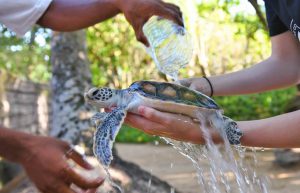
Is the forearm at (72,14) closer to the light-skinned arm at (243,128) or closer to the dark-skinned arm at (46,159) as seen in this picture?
the light-skinned arm at (243,128)

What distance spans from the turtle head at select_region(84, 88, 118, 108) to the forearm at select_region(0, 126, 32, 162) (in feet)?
1.70

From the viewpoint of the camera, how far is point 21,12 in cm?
204

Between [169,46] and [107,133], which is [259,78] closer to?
[169,46]

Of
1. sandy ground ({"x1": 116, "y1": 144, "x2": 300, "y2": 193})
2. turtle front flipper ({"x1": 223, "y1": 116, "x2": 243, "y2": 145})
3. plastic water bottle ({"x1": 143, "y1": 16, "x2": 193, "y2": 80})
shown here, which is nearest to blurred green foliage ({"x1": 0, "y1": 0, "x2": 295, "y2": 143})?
sandy ground ({"x1": 116, "y1": 144, "x2": 300, "y2": 193})

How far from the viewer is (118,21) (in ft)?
38.3

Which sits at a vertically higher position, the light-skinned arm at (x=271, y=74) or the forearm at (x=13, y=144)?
the forearm at (x=13, y=144)

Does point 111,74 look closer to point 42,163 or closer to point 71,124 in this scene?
point 71,124

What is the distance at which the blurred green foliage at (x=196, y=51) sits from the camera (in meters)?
8.34

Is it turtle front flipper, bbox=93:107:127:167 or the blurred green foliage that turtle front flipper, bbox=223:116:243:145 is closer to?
turtle front flipper, bbox=93:107:127:167

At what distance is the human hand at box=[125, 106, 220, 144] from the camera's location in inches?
57.6

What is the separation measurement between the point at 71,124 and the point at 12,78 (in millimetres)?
6302

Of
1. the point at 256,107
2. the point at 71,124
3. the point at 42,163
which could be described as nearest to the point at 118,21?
the point at 256,107

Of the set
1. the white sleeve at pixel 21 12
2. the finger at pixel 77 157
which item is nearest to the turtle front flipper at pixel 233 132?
the finger at pixel 77 157

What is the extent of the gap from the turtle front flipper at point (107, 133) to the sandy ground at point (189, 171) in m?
2.64
